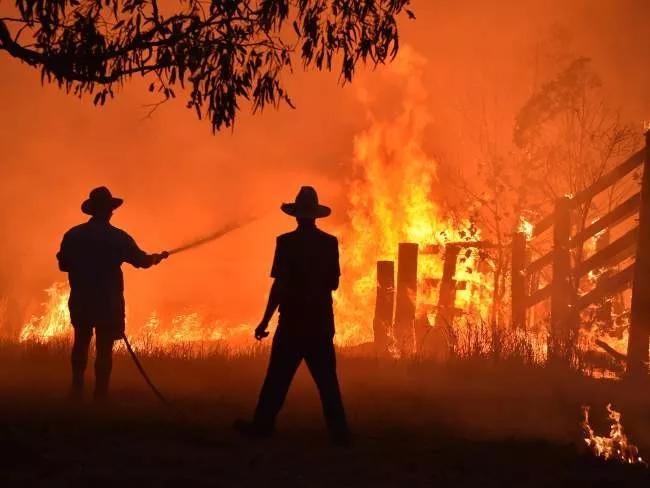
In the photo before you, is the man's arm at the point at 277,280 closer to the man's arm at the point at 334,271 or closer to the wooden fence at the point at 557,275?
the man's arm at the point at 334,271

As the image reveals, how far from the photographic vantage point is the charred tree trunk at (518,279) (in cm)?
1460

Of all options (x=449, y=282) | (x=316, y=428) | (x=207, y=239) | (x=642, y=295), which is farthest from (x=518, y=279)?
(x=316, y=428)

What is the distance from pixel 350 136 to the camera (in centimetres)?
2867

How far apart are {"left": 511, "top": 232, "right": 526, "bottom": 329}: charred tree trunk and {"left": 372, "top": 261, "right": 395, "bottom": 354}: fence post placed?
1.98 m

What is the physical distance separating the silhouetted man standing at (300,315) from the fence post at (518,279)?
772 centimetres

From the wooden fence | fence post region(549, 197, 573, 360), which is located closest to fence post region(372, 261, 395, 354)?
the wooden fence

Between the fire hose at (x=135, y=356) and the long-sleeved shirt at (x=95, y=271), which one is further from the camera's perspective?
the long-sleeved shirt at (x=95, y=271)

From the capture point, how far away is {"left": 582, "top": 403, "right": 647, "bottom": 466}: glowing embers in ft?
25.5

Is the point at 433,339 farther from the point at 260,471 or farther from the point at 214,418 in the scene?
the point at 260,471

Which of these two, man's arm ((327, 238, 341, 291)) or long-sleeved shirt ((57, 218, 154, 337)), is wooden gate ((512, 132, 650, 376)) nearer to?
man's arm ((327, 238, 341, 291))

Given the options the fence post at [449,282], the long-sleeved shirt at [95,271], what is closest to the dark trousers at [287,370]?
the long-sleeved shirt at [95,271]

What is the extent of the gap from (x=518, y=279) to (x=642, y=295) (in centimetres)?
352

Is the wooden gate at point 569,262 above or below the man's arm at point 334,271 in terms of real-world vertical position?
above

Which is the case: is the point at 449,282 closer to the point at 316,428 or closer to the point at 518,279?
the point at 518,279
